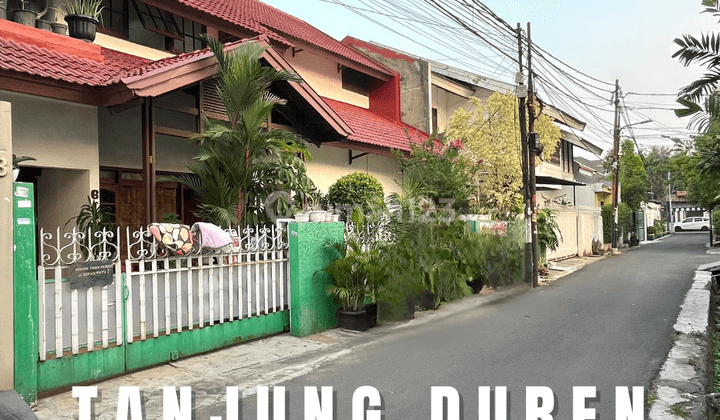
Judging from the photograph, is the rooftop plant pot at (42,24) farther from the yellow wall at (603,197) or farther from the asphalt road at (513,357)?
the yellow wall at (603,197)

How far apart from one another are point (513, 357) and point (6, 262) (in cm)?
541

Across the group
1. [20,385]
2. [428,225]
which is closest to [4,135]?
[20,385]

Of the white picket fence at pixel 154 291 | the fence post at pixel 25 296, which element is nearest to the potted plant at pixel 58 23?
the white picket fence at pixel 154 291

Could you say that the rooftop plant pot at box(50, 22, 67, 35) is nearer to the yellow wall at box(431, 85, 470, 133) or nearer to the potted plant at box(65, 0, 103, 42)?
the potted plant at box(65, 0, 103, 42)

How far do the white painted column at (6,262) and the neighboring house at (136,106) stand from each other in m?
2.89

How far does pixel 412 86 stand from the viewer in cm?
1861

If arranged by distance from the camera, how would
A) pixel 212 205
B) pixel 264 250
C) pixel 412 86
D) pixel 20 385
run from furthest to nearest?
pixel 412 86
pixel 212 205
pixel 264 250
pixel 20 385

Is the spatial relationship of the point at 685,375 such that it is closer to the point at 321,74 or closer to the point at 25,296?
the point at 25,296

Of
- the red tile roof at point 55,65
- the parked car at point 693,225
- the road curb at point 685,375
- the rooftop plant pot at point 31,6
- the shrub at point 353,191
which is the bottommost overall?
the road curb at point 685,375

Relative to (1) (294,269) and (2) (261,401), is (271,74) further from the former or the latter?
(2) (261,401)

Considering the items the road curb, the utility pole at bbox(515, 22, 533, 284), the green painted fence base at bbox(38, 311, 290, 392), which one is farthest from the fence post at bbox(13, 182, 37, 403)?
the utility pole at bbox(515, 22, 533, 284)

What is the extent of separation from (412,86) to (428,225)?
917 cm

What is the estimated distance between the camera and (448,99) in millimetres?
21391

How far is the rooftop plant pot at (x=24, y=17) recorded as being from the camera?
866cm
